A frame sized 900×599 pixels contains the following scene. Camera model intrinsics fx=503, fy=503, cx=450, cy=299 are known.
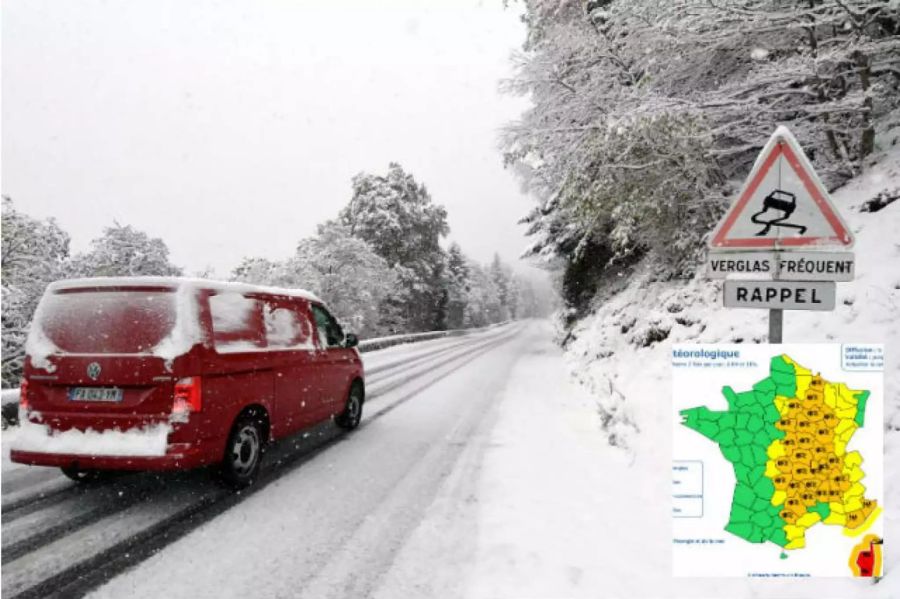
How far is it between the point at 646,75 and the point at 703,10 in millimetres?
1300

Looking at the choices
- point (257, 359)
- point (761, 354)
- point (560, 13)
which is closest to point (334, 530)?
point (257, 359)

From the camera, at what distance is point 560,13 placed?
1023cm

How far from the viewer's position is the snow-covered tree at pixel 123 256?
3947cm

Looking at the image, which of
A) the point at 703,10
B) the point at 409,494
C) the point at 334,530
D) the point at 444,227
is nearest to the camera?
the point at 334,530

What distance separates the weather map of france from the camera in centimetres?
275

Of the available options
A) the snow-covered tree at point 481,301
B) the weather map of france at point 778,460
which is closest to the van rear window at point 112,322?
the weather map of france at point 778,460

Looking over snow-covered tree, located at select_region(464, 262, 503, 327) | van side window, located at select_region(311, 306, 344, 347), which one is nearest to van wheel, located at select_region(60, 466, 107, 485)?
van side window, located at select_region(311, 306, 344, 347)

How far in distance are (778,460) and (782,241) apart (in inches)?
48.5

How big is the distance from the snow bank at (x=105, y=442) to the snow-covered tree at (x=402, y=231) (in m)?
33.3

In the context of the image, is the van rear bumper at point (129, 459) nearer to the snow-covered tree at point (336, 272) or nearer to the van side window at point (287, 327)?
the van side window at point (287, 327)

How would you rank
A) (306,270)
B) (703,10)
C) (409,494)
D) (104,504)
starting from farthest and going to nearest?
(306,270) < (703,10) < (409,494) < (104,504)

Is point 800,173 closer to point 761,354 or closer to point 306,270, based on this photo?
point 761,354

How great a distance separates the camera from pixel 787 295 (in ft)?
9.11

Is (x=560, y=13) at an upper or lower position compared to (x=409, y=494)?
upper
